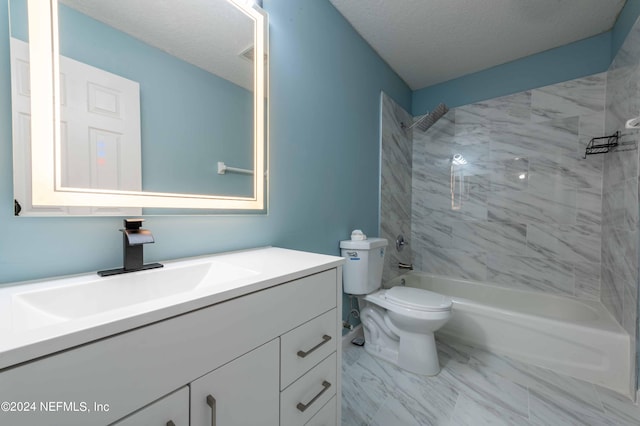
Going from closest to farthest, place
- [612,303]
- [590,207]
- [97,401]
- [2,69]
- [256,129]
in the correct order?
[97,401], [2,69], [256,129], [612,303], [590,207]

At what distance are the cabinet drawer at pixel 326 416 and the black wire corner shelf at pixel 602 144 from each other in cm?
236

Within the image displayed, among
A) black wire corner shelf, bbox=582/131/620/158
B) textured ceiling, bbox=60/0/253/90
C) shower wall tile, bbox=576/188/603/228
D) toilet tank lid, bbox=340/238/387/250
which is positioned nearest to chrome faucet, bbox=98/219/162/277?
textured ceiling, bbox=60/0/253/90

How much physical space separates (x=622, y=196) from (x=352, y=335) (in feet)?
6.42

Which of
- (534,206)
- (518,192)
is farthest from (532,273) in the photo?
(518,192)

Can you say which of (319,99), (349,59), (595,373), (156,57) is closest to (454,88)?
(349,59)

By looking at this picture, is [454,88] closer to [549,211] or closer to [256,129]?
[549,211]

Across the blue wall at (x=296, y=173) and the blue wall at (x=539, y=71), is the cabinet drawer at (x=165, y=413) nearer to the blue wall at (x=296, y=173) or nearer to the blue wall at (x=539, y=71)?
the blue wall at (x=296, y=173)

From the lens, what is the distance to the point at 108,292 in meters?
0.70

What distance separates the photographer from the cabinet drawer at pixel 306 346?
0.76 meters

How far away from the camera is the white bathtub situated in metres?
1.44

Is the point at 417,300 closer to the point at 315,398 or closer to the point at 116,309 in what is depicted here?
the point at 315,398

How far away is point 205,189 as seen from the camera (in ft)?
3.54

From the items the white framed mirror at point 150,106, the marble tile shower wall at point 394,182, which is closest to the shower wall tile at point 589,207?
the marble tile shower wall at point 394,182

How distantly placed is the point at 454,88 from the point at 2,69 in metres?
3.04
